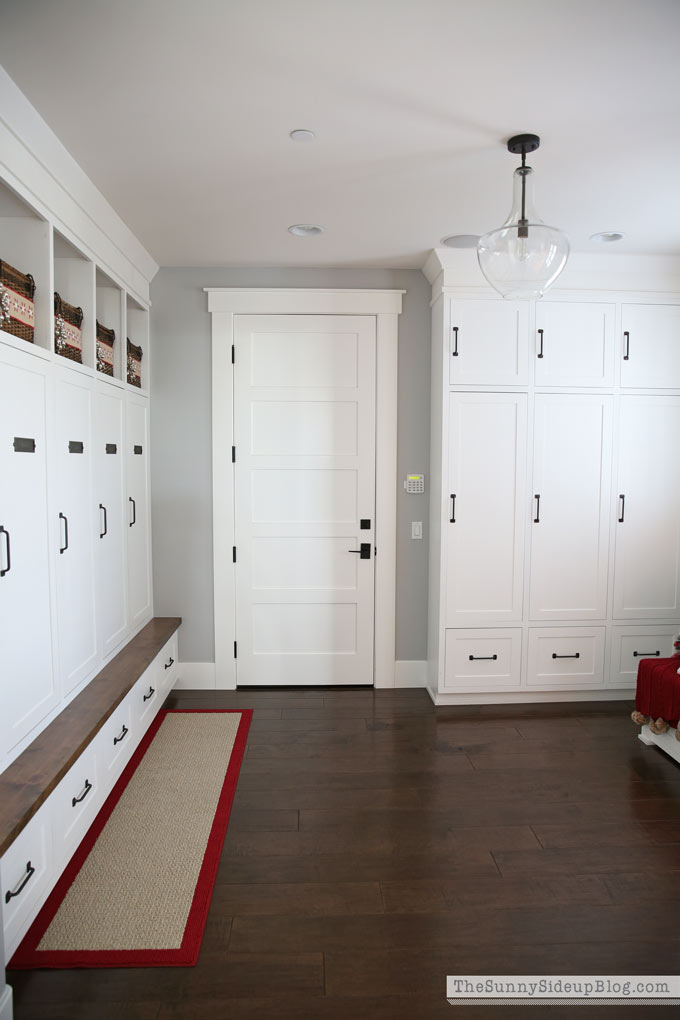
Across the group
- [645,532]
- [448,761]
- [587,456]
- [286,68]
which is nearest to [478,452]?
[587,456]

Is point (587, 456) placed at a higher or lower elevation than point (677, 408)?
lower

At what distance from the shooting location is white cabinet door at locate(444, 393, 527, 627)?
12.7ft

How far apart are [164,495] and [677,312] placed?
3464 mm

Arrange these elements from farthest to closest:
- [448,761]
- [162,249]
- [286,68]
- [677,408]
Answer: [677,408] < [162,249] < [448,761] < [286,68]

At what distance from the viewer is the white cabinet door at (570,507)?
3.91 metres

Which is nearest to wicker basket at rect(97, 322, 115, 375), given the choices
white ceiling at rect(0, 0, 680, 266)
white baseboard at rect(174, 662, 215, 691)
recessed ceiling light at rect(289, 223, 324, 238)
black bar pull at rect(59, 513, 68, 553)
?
white ceiling at rect(0, 0, 680, 266)

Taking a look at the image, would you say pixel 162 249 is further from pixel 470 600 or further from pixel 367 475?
pixel 470 600

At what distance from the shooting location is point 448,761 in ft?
10.6

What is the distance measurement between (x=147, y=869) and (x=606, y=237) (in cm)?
380

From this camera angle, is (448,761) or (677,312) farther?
(677,312)

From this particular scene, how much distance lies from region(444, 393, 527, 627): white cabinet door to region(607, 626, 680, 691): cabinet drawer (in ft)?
2.34

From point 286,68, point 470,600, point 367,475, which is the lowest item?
point 470,600

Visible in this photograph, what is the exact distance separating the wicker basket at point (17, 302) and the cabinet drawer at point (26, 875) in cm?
163

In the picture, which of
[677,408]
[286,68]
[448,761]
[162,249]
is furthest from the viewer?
[677,408]
